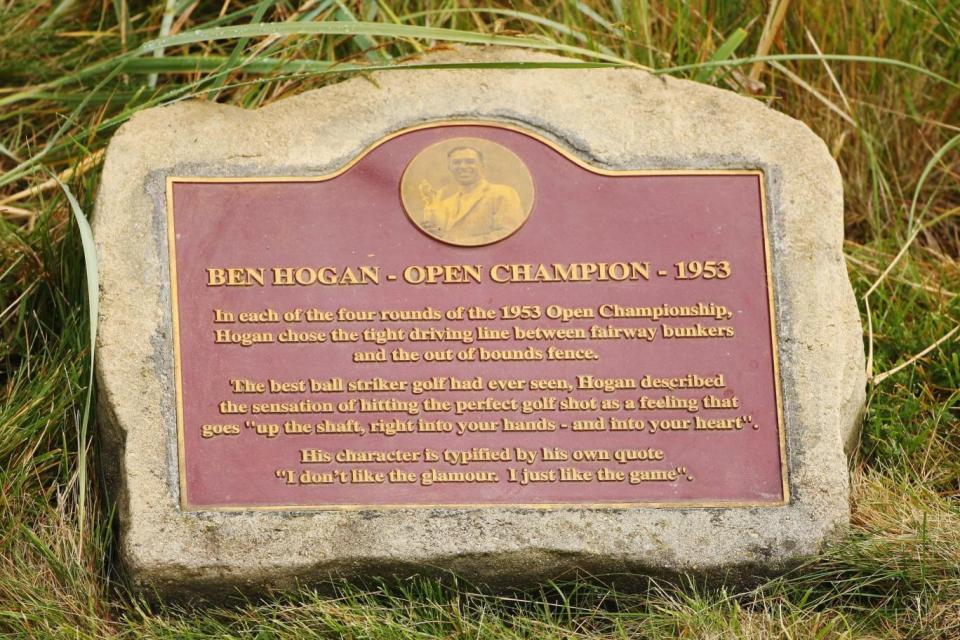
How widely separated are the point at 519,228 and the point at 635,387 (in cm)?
59

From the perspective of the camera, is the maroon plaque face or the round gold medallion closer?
the maroon plaque face

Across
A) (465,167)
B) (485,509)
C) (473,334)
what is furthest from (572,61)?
(485,509)

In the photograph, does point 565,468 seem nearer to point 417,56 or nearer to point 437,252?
point 437,252

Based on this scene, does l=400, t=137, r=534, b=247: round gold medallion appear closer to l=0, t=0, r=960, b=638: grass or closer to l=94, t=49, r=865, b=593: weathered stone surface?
l=94, t=49, r=865, b=593: weathered stone surface

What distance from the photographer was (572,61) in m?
3.71

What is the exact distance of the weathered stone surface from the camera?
329 cm

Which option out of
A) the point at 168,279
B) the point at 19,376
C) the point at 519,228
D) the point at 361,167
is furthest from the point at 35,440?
the point at 519,228

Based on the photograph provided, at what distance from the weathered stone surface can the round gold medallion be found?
17 centimetres

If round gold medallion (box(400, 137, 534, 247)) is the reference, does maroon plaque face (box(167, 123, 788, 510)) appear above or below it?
below

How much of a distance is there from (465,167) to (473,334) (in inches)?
20.4

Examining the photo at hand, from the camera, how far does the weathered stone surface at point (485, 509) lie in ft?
10.8

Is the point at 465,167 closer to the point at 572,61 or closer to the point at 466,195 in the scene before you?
the point at 466,195

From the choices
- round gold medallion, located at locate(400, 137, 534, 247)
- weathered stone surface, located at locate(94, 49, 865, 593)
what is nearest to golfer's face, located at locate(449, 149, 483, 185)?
round gold medallion, located at locate(400, 137, 534, 247)

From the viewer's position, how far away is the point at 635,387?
11.2 feet
